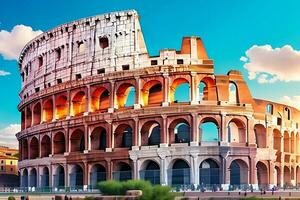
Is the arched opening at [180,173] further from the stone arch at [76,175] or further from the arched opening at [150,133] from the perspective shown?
the stone arch at [76,175]

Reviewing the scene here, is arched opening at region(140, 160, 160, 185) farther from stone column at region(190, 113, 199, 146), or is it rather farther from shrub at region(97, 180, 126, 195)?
shrub at region(97, 180, 126, 195)

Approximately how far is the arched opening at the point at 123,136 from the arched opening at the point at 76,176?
17.3ft

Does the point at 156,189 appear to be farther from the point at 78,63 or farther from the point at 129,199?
the point at 78,63

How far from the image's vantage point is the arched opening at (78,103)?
190 feet

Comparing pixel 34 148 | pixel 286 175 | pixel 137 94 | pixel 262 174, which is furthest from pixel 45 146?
pixel 286 175

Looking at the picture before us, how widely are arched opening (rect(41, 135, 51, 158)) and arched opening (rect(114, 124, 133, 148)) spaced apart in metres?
10.4

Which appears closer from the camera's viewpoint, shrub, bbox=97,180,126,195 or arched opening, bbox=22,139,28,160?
shrub, bbox=97,180,126,195

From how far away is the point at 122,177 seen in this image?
171 ft

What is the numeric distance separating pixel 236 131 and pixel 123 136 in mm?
10997

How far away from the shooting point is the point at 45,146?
60875mm

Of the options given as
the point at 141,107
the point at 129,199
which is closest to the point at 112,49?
the point at 141,107

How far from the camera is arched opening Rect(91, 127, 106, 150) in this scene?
55125 millimetres

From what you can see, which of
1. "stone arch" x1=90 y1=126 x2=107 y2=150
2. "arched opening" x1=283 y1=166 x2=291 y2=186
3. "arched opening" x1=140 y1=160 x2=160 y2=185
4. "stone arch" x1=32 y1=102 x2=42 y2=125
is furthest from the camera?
"stone arch" x1=32 y1=102 x2=42 y2=125

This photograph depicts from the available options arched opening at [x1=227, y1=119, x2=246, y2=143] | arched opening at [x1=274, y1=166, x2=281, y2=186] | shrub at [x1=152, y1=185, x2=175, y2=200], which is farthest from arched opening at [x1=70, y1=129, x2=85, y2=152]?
shrub at [x1=152, y1=185, x2=175, y2=200]
